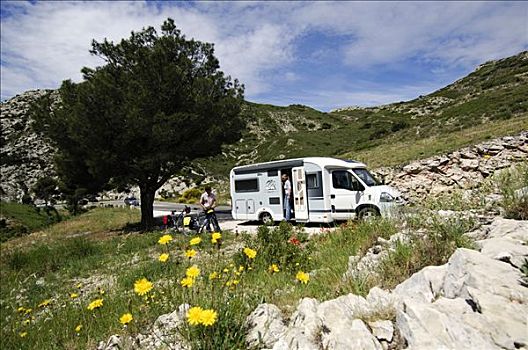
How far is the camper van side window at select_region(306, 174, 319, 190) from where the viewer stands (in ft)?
45.2

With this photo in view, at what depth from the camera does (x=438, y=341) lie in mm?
2133

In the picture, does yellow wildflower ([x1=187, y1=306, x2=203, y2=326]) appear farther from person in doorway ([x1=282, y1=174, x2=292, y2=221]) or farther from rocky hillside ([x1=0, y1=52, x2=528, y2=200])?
rocky hillside ([x1=0, y1=52, x2=528, y2=200])

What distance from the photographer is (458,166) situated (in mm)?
16031

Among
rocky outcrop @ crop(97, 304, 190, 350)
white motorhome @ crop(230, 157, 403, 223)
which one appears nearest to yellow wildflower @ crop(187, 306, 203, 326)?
rocky outcrop @ crop(97, 304, 190, 350)

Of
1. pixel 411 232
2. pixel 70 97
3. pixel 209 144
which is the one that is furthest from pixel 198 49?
pixel 411 232

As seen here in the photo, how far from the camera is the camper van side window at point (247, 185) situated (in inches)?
632

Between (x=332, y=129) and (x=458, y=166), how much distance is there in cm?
5168

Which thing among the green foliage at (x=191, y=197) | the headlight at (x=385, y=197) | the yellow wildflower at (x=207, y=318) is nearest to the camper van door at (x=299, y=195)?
the headlight at (x=385, y=197)

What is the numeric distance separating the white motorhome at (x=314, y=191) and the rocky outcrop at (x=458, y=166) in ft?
10.5

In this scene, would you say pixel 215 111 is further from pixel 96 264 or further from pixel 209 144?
pixel 96 264

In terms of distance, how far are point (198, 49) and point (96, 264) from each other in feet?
49.1

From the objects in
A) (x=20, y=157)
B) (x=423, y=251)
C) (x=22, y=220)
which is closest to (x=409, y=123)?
(x=423, y=251)

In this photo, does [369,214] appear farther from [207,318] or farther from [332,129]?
[332,129]

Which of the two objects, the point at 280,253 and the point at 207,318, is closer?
the point at 207,318
